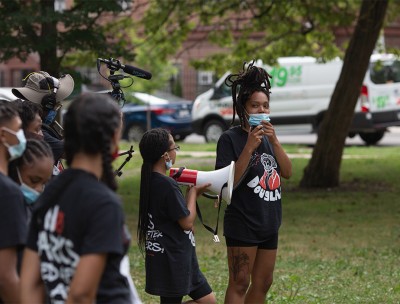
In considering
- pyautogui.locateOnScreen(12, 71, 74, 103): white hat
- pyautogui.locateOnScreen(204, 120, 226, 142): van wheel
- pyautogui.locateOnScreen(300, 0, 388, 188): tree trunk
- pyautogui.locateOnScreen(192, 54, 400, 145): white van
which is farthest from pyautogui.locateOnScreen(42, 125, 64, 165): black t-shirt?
pyautogui.locateOnScreen(204, 120, 226, 142): van wheel

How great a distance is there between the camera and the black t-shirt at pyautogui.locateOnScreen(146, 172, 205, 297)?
5.40 m

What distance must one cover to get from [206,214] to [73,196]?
30.9 ft

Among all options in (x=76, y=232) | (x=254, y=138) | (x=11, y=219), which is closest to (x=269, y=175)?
(x=254, y=138)

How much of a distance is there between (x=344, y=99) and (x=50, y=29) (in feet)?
17.0

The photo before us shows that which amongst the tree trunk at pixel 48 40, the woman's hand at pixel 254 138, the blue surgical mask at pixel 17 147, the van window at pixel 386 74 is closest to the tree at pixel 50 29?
the tree trunk at pixel 48 40

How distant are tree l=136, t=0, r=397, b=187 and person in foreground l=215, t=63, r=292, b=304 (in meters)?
8.51

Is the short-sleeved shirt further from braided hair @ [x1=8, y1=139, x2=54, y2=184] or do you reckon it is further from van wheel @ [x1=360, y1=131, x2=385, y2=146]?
van wheel @ [x1=360, y1=131, x2=385, y2=146]

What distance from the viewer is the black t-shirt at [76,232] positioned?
3.39 m

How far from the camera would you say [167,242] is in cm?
543

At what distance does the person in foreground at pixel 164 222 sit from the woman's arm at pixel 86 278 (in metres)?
1.99

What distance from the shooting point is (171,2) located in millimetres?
15578

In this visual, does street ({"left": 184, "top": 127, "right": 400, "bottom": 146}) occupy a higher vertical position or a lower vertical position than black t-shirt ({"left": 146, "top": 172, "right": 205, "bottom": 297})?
lower

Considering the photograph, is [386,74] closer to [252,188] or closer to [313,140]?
[313,140]

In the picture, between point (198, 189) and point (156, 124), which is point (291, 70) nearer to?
point (156, 124)
